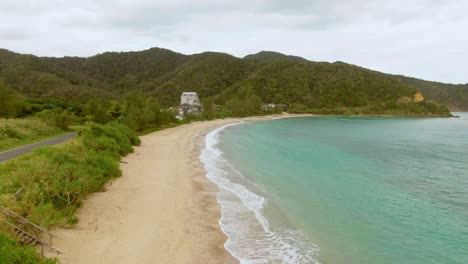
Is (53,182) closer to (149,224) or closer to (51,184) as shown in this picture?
(51,184)

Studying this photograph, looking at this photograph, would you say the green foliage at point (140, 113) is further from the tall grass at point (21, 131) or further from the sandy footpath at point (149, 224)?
the sandy footpath at point (149, 224)

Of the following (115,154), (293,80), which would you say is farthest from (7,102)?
(293,80)

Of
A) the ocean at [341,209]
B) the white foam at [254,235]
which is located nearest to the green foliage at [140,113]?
the ocean at [341,209]

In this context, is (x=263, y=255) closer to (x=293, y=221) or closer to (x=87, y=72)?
(x=293, y=221)

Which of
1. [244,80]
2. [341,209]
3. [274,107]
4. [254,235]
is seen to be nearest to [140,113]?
[341,209]

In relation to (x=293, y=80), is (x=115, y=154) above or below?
below

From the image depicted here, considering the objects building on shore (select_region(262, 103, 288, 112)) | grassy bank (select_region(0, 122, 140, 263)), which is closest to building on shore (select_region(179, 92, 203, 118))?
building on shore (select_region(262, 103, 288, 112))
